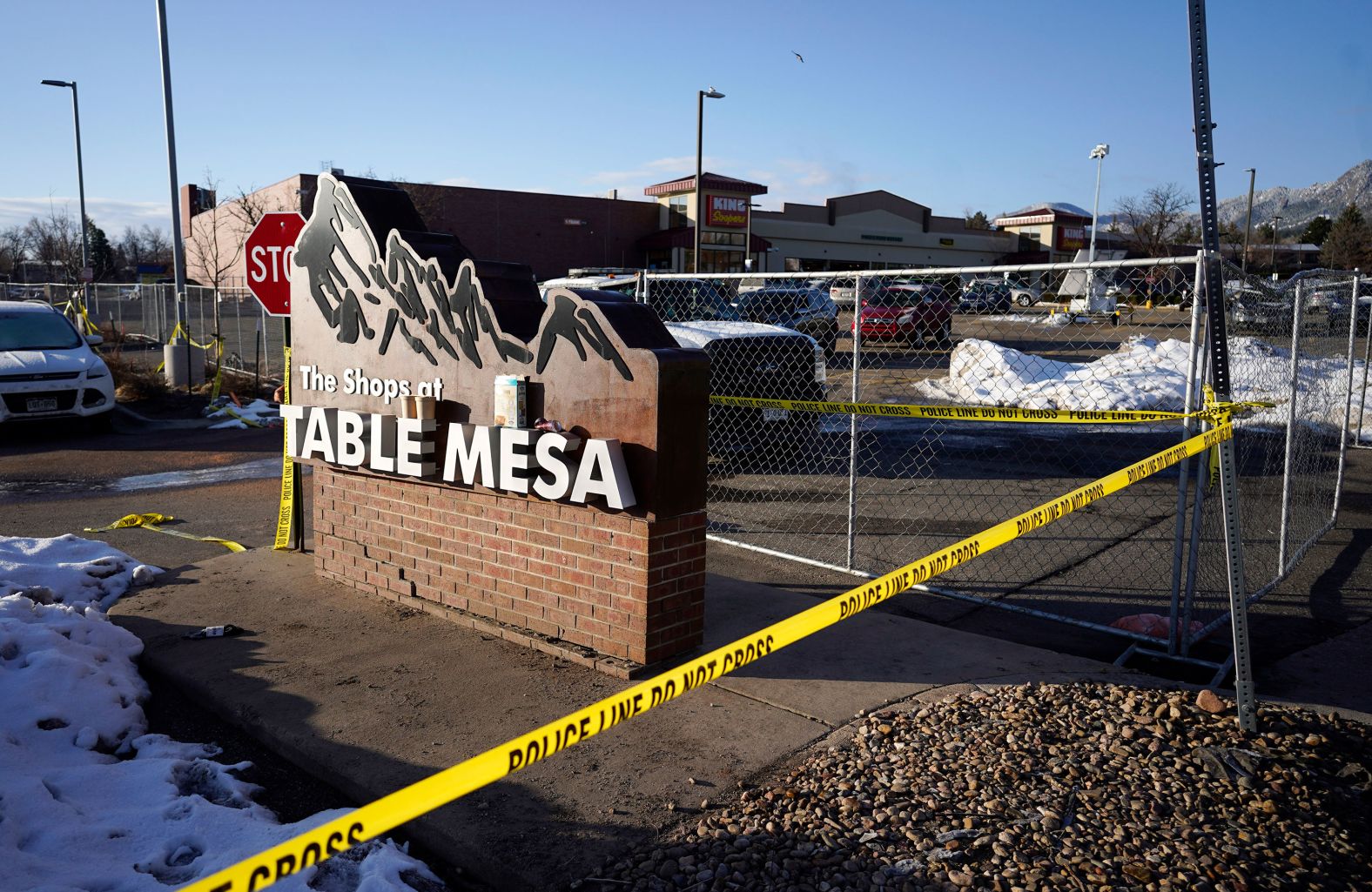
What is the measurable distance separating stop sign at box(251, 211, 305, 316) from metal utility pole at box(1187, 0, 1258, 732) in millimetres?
5916

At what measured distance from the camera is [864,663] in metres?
5.18

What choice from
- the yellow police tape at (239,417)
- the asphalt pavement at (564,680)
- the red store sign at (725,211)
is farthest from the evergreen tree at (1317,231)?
the asphalt pavement at (564,680)

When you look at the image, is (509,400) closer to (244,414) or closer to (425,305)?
(425,305)

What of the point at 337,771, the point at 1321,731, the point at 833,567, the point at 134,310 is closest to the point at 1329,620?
the point at 1321,731

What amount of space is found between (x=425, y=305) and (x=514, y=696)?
→ 7.76 ft

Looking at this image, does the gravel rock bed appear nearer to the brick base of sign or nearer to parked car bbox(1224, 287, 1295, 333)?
the brick base of sign

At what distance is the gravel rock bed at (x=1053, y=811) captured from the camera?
10.3 ft

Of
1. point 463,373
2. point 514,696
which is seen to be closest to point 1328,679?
point 514,696

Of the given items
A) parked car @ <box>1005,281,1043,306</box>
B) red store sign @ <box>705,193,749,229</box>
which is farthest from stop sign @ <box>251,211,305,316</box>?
red store sign @ <box>705,193,749,229</box>

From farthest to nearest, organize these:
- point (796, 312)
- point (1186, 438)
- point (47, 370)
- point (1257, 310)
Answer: point (796, 312) → point (47, 370) → point (1257, 310) → point (1186, 438)

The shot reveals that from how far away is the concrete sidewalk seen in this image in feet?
12.0

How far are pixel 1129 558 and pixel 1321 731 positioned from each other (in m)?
3.62

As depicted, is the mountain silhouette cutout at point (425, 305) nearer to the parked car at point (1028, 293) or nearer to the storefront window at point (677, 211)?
the parked car at point (1028, 293)

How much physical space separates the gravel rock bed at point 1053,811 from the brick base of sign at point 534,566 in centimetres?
123
